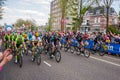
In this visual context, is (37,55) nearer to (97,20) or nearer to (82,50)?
(82,50)

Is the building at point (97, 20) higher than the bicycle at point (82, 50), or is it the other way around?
the building at point (97, 20)

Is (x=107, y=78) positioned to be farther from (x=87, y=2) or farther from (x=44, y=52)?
(x=87, y=2)

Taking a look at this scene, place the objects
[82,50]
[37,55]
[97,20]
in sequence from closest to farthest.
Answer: [37,55]
[82,50]
[97,20]

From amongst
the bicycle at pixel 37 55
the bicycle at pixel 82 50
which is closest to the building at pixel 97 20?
the bicycle at pixel 82 50

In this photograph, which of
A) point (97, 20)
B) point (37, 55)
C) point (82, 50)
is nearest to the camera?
point (37, 55)

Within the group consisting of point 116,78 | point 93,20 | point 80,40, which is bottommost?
point 116,78

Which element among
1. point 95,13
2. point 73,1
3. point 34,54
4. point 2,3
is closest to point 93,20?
point 95,13

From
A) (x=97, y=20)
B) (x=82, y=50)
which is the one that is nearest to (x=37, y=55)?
(x=82, y=50)

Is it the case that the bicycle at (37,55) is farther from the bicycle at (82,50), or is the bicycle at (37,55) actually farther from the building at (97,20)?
the building at (97,20)

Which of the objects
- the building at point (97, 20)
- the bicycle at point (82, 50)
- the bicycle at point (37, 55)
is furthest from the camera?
the building at point (97, 20)

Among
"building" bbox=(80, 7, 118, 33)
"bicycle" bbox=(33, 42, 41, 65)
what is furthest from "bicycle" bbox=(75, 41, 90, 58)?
"building" bbox=(80, 7, 118, 33)

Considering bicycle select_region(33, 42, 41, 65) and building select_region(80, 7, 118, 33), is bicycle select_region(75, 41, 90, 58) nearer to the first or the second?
bicycle select_region(33, 42, 41, 65)

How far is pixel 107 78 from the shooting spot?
26.8 feet

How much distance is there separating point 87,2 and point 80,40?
25.5 metres
